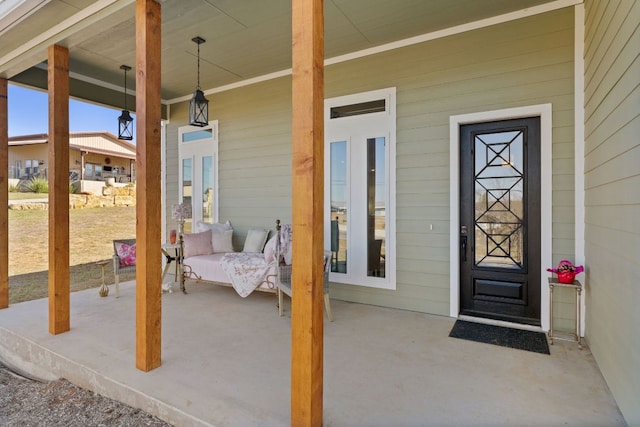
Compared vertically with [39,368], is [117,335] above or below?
above

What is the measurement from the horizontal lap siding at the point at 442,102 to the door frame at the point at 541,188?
6 centimetres

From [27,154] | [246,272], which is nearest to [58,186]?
[246,272]

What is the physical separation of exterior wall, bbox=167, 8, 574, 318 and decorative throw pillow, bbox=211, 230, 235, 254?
2.04 ft

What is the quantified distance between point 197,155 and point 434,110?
13.0ft

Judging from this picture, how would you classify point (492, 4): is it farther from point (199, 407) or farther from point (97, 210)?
point (97, 210)

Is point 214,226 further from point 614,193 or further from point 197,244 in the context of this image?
point 614,193

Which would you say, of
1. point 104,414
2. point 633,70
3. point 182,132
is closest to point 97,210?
point 182,132

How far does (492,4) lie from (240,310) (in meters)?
4.10

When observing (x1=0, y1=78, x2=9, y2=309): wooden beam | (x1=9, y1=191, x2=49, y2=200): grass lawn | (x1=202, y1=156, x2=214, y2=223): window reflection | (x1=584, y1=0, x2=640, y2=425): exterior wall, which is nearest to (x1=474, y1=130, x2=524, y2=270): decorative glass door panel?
(x1=584, y1=0, x2=640, y2=425): exterior wall

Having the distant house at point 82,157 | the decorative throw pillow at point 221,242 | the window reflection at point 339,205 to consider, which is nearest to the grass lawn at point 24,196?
the distant house at point 82,157

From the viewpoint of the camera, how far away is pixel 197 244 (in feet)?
16.4

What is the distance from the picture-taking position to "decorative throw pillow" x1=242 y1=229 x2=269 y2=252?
5.07m

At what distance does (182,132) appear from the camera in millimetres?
6070

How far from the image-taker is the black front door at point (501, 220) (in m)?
3.46
